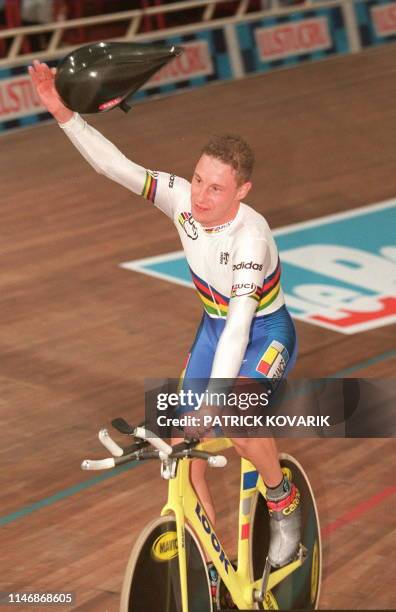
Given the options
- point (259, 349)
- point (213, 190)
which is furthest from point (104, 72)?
point (259, 349)

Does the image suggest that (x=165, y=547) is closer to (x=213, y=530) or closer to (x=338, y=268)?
(x=213, y=530)

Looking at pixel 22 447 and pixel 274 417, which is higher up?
pixel 274 417

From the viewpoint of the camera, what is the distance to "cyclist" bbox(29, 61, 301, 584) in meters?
3.46

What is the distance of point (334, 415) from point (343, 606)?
2.02 metres

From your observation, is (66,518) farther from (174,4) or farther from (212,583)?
(174,4)

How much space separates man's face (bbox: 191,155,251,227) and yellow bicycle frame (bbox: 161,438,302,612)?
0.72 metres

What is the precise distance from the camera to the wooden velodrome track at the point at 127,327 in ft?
15.4

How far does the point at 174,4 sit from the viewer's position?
13.6m

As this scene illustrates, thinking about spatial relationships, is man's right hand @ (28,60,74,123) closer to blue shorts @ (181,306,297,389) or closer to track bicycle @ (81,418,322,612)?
blue shorts @ (181,306,297,389)

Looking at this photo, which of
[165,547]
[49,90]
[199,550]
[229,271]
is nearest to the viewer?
[165,547]

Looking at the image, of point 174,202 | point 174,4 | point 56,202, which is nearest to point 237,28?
point 174,4

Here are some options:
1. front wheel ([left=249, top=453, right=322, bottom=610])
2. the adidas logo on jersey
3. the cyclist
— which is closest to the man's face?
the cyclist

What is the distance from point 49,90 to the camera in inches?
151

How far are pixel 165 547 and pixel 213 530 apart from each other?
26cm
